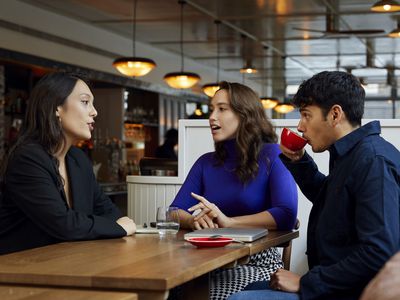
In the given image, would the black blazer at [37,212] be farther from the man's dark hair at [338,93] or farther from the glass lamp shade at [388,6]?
the glass lamp shade at [388,6]

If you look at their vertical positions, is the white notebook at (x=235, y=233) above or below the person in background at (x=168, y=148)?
below

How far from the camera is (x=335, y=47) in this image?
49.4ft

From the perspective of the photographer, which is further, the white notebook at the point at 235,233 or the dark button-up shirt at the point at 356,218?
the white notebook at the point at 235,233

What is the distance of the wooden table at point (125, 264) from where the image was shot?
2.11 meters

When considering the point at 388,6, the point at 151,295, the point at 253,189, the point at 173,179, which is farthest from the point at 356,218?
the point at 388,6

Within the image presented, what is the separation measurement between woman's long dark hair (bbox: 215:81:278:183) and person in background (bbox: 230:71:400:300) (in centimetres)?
91

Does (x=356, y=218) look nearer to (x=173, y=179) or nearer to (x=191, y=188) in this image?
(x=191, y=188)

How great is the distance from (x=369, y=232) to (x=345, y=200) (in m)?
0.19

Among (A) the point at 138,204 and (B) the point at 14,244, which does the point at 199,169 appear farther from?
(A) the point at 138,204

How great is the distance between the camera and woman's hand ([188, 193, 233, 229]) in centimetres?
333

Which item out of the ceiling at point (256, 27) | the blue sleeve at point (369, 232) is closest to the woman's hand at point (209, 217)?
the blue sleeve at point (369, 232)

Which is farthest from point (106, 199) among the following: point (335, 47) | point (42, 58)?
point (335, 47)

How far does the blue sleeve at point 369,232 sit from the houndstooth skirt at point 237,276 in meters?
0.83

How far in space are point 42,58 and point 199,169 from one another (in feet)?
23.0
